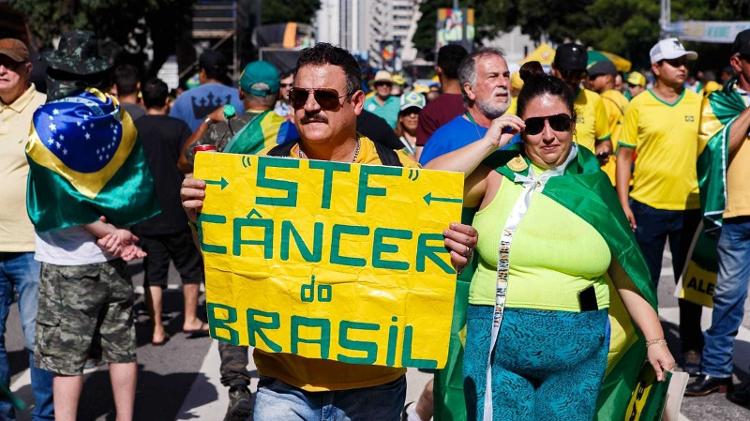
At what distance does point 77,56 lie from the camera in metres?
4.61

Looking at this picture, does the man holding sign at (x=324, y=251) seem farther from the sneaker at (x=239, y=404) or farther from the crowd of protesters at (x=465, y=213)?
the sneaker at (x=239, y=404)

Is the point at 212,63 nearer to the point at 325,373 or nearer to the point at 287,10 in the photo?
the point at 325,373

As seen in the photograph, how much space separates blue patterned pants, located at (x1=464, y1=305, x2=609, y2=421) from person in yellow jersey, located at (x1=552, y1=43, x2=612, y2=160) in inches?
116

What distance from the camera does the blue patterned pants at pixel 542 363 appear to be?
3654 mm

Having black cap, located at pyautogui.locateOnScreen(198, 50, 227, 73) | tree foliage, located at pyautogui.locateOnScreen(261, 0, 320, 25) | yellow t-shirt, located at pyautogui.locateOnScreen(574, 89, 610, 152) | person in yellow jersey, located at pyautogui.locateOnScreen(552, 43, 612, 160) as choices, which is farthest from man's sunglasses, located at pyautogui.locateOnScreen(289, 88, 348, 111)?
tree foliage, located at pyautogui.locateOnScreen(261, 0, 320, 25)

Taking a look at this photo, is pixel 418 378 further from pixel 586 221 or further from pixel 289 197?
pixel 289 197

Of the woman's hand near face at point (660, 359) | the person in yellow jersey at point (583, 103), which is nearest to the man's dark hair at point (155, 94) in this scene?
the person in yellow jersey at point (583, 103)

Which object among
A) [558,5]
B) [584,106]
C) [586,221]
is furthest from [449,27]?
[586,221]

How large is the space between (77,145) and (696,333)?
430 cm

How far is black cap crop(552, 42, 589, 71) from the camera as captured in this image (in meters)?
6.60

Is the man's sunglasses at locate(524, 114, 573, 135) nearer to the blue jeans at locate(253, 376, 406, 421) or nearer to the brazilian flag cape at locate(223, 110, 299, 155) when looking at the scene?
the brazilian flag cape at locate(223, 110, 299, 155)

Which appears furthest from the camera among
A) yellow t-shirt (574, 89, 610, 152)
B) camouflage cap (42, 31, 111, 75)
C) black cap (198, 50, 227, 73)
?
black cap (198, 50, 227, 73)

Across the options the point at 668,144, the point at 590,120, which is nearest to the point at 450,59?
the point at 590,120

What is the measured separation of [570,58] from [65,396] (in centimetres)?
393
